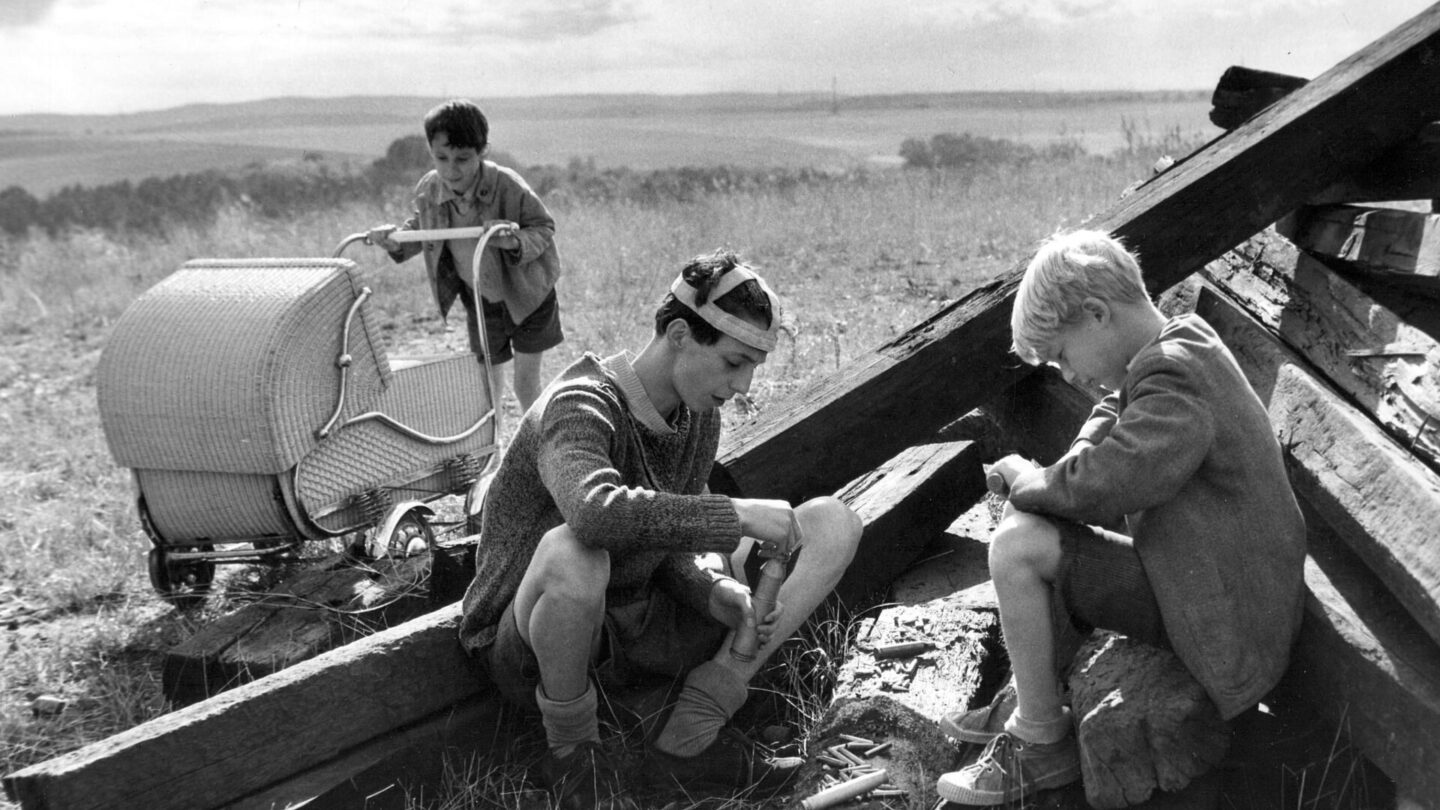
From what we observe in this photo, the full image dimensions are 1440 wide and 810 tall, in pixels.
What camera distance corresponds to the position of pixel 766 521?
3.05 metres

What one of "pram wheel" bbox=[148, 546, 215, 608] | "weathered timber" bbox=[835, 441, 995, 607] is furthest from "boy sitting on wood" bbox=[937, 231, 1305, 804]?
"pram wheel" bbox=[148, 546, 215, 608]

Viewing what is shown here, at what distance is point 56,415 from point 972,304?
6571mm

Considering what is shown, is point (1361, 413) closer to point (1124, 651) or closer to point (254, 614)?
point (1124, 651)

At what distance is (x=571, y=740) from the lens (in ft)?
10.3

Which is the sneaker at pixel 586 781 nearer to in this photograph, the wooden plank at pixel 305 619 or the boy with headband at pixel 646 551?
the boy with headband at pixel 646 551

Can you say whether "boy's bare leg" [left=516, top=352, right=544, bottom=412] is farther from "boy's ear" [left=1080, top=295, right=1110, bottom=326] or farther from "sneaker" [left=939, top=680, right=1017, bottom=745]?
"boy's ear" [left=1080, top=295, right=1110, bottom=326]

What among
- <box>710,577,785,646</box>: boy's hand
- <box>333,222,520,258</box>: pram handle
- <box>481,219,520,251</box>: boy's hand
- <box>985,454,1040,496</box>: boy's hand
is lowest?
<box>710,577,785,646</box>: boy's hand

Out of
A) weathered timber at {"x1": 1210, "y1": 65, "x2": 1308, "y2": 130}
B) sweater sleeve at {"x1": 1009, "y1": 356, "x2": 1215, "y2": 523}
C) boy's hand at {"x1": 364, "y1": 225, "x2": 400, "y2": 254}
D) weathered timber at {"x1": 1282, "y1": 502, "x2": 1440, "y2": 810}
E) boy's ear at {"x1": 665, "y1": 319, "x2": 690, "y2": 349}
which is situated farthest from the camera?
boy's hand at {"x1": 364, "y1": 225, "x2": 400, "y2": 254}

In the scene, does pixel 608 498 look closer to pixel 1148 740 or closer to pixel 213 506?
pixel 1148 740

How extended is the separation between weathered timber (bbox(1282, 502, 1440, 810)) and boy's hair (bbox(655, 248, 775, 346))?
1.45 metres

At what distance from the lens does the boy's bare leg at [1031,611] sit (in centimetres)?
282

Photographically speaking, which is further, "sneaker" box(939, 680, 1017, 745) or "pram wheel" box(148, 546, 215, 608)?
"pram wheel" box(148, 546, 215, 608)

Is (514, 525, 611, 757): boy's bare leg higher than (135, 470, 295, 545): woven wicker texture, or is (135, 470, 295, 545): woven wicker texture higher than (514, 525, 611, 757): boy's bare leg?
(514, 525, 611, 757): boy's bare leg

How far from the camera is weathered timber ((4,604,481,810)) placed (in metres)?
2.75
